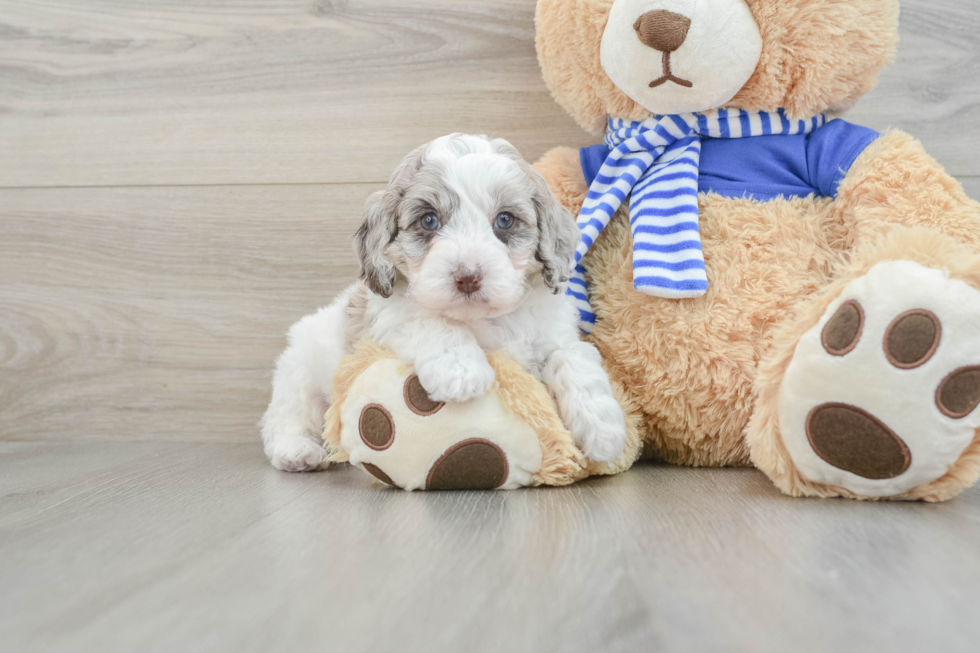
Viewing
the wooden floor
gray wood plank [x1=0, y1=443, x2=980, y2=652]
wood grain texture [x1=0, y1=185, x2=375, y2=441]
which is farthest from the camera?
wood grain texture [x1=0, y1=185, x2=375, y2=441]

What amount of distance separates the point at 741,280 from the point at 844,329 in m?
0.33

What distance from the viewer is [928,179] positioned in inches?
50.4

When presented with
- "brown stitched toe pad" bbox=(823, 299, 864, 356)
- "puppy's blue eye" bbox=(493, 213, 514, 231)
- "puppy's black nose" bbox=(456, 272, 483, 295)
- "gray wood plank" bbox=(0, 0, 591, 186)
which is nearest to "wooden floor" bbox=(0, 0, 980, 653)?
"gray wood plank" bbox=(0, 0, 591, 186)

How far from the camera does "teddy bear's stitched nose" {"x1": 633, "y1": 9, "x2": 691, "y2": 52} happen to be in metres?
1.30

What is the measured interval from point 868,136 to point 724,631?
3.62 ft

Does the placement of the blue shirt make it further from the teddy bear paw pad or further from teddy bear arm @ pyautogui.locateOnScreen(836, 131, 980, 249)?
the teddy bear paw pad

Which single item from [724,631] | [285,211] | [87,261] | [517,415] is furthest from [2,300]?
[724,631]

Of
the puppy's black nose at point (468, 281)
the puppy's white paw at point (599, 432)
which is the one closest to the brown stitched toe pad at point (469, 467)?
the puppy's white paw at point (599, 432)

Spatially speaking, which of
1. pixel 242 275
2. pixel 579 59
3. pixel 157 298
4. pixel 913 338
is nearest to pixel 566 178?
pixel 579 59

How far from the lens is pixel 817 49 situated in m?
1.34

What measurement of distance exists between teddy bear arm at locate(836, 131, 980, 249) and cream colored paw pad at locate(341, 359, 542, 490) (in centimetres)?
70

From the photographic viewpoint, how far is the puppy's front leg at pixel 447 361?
3.88 ft

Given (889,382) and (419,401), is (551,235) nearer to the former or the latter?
(419,401)

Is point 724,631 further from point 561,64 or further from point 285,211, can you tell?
point 285,211
